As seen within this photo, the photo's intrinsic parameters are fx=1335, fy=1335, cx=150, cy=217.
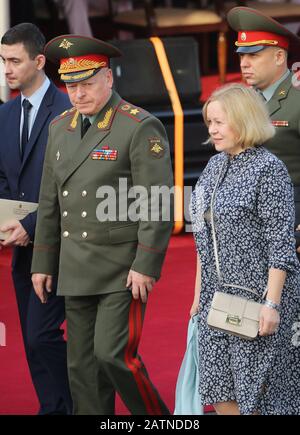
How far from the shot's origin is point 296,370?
4629mm

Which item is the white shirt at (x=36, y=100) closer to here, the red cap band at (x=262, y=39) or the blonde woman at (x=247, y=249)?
the red cap band at (x=262, y=39)

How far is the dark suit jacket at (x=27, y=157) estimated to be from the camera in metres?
5.09

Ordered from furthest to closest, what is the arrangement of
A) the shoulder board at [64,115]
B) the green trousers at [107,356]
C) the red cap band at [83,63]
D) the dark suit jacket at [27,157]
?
the dark suit jacket at [27,157]
the shoulder board at [64,115]
the red cap band at [83,63]
the green trousers at [107,356]

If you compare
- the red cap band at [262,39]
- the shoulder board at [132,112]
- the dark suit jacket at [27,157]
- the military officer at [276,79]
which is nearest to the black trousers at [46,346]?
the dark suit jacket at [27,157]

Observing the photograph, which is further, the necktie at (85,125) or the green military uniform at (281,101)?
the green military uniform at (281,101)

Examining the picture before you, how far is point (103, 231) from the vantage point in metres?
4.62

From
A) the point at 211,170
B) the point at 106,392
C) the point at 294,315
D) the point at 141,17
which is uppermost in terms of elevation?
the point at 211,170

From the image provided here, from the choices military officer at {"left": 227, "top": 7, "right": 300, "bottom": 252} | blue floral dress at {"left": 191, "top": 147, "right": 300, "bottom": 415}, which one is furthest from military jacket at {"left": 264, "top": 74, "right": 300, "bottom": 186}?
blue floral dress at {"left": 191, "top": 147, "right": 300, "bottom": 415}

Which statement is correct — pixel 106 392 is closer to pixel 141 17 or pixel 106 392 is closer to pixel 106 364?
pixel 106 364

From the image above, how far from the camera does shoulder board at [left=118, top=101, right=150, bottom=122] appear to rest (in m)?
4.62

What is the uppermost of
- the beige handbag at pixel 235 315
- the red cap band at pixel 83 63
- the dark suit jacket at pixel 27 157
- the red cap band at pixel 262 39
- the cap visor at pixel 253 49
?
the red cap band at pixel 83 63

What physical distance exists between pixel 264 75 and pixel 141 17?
587 cm

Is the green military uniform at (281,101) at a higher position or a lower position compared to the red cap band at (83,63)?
lower
